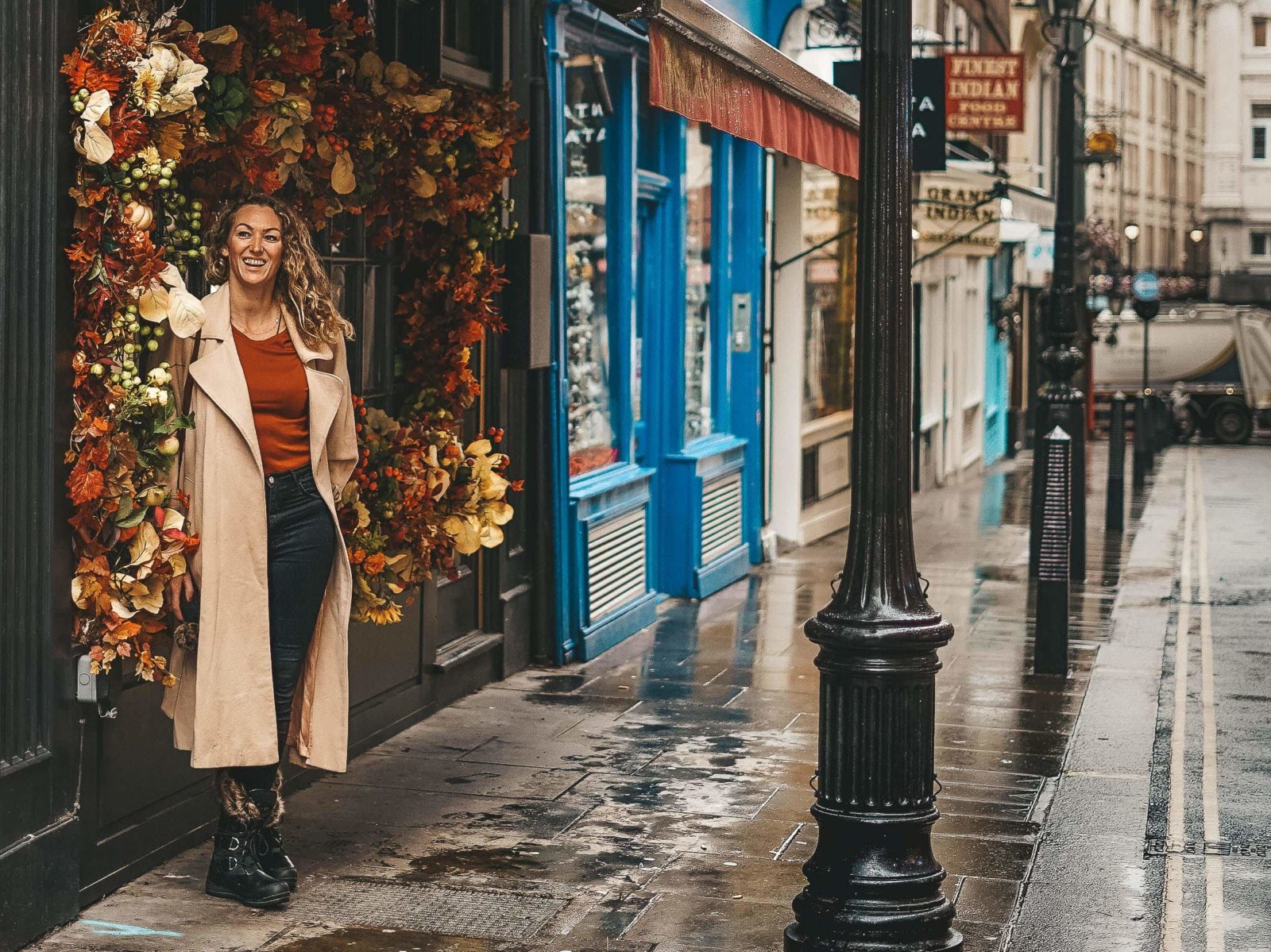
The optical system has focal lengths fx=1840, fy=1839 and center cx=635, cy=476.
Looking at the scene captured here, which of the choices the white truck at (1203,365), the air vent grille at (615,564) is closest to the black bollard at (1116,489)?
the air vent grille at (615,564)

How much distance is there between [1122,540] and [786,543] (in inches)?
146

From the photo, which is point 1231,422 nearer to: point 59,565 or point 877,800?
point 877,800

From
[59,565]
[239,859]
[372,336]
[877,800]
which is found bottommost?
[239,859]

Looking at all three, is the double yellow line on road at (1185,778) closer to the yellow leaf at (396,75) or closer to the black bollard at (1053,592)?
the black bollard at (1053,592)

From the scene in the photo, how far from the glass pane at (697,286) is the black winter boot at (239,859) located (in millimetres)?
7240

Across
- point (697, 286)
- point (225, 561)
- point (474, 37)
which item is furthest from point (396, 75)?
point (697, 286)

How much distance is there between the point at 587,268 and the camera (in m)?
11.0

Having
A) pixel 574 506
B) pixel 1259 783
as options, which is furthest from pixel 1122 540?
pixel 1259 783

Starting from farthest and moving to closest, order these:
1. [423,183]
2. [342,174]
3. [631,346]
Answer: [631,346], [423,183], [342,174]

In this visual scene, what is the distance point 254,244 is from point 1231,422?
33.4 metres

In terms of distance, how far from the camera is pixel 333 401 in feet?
18.3

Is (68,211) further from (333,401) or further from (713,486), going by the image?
(713,486)

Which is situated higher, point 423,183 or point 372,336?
point 423,183

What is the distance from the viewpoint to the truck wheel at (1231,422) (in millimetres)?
36094
